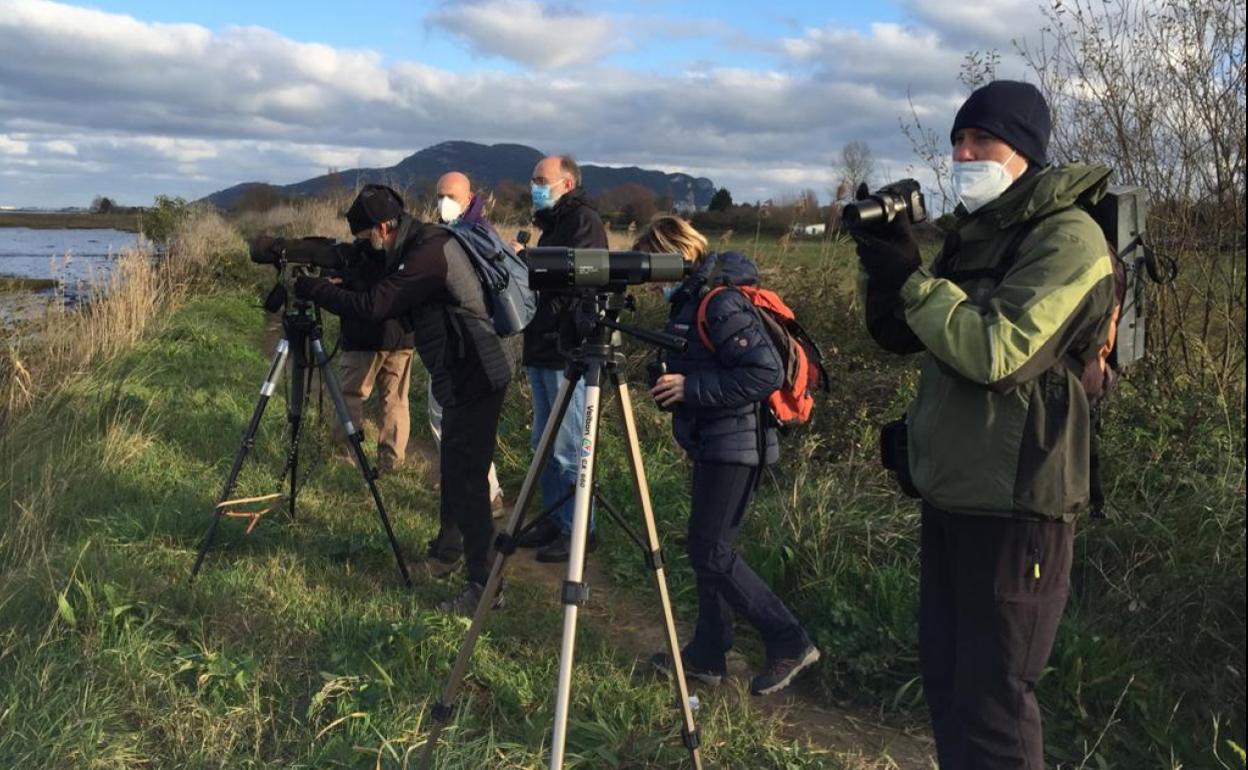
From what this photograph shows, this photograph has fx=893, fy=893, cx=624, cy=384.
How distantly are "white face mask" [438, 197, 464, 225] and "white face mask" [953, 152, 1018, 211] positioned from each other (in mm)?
3126

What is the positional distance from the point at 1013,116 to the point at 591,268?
1129mm

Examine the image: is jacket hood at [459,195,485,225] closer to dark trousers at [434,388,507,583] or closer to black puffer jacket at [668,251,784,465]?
dark trousers at [434,388,507,583]

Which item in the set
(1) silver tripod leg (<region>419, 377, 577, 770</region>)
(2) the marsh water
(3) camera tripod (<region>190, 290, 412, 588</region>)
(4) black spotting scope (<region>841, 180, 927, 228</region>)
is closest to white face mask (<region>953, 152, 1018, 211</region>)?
(4) black spotting scope (<region>841, 180, 927, 228</region>)

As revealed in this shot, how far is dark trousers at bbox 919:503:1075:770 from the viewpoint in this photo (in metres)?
2.05

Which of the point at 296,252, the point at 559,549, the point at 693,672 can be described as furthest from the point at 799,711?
the point at 296,252

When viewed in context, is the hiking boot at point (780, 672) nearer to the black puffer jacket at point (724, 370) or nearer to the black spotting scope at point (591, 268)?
the black puffer jacket at point (724, 370)

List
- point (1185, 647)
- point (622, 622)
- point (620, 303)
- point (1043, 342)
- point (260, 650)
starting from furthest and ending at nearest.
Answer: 1. point (622, 622)
2. point (260, 650)
3. point (1185, 647)
4. point (620, 303)
5. point (1043, 342)


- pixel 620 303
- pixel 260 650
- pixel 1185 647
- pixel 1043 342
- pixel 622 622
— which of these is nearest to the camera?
pixel 1043 342

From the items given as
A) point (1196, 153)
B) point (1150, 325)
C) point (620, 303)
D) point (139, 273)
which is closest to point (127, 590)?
point (620, 303)

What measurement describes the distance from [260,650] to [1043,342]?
2918 millimetres

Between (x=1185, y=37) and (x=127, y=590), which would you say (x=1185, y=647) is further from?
(x=127, y=590)

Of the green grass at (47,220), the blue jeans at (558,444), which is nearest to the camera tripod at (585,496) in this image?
the blue jeans at (558,444)

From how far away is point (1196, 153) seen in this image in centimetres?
468

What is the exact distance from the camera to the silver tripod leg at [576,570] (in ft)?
7.88
